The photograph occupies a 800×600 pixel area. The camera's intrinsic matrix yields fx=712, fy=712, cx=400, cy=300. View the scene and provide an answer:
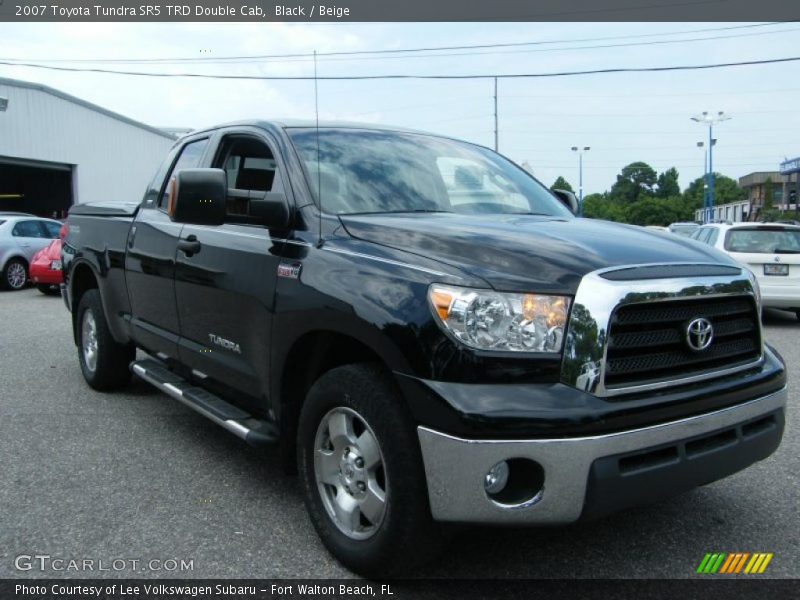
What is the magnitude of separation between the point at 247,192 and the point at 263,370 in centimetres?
101

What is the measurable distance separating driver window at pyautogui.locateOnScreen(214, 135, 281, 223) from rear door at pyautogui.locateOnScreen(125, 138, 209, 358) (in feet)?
1.10

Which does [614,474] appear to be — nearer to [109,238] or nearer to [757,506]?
[757,506]

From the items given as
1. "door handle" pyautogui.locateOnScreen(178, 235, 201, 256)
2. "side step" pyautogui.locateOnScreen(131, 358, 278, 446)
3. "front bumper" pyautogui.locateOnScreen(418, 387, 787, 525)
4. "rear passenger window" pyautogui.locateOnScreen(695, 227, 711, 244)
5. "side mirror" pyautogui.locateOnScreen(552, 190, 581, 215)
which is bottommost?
"side step" pyautogui.locateOnScreen(131, 358, 278, 446)

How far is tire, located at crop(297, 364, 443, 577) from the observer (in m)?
2.48

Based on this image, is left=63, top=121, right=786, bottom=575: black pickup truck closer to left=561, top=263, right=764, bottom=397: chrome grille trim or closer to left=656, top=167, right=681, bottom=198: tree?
left=561, top=263, right=764, bottom=397: chrome grille trim

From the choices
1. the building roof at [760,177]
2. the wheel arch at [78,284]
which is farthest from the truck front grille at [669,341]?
the building roof at [760,177]

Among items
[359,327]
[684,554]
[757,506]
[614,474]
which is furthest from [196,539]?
[757,506]

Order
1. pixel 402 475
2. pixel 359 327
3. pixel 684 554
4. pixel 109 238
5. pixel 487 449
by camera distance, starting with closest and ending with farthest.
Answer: pixel 487 449 → pixel 402 475 → pixel 359 327 → pixel 684 554 → pixel 109 238

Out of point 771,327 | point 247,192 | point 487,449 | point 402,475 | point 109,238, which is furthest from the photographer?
point 771,327

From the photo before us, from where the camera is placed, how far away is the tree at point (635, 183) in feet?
428

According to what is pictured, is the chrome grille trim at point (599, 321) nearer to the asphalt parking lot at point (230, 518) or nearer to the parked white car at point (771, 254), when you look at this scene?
the asphalt parking lot at point (230, 518)

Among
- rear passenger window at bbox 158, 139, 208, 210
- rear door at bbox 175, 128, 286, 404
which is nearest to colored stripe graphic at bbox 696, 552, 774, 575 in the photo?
rear door at bbox 175, 128, 286, 404

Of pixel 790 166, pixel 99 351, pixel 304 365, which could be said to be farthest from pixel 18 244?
pixel 790 166

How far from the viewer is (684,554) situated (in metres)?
3.02
